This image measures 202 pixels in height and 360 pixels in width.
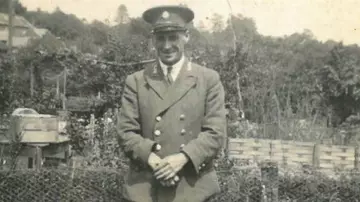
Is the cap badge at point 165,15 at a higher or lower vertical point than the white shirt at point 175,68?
higher

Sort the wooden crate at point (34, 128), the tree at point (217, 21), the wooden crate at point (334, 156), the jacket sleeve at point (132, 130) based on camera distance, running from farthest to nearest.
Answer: the tree at point (217, 21), the wooden crate at point (334, 156), the wooden crate at point (34, 128), the jacket sleeve at point (132, 130)

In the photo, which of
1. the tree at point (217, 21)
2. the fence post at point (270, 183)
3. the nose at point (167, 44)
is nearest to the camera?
the nose at point (167, 44)

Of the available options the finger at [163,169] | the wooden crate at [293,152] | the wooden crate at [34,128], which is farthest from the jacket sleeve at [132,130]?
the wooden crate at [293,152]

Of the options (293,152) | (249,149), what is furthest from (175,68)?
(293,152)

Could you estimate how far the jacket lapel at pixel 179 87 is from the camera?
2861mm

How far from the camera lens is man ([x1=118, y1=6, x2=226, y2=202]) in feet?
9.03

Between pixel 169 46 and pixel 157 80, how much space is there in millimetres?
223

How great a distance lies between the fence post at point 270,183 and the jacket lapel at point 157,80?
290 cm

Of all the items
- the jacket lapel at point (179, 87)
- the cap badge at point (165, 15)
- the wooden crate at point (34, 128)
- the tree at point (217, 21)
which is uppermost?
the tree at point (217, 21)

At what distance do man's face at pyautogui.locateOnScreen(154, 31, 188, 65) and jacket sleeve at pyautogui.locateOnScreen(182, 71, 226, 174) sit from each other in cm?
25

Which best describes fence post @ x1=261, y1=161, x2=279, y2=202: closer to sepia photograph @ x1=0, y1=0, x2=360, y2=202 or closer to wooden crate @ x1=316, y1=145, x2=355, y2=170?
sepia photograph @ x1=0, y1=0, x2=360, y2=202

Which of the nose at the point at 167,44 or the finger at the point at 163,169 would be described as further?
the nose at the point at 167,44

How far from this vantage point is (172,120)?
285 centimetres

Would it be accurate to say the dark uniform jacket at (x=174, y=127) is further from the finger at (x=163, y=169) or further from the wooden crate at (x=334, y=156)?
the wooden crate at (x=334, y=156)
